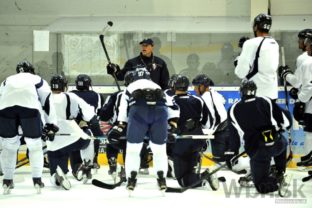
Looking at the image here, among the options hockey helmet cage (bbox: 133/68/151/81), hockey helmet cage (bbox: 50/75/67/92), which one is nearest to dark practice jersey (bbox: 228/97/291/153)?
hockey helmet cage (bbox: 133/68/151/81)

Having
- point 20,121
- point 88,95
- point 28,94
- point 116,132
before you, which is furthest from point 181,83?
point 88,95

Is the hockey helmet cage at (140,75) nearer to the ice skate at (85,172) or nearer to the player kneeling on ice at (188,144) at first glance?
the player kneeling on ice at (188,144)

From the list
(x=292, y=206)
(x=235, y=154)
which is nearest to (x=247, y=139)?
(x=235, y=154)

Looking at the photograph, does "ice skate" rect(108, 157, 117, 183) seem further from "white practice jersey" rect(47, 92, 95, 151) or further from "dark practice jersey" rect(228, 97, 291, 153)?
"dark practice jersey" rect(228, 97, 291, 153)

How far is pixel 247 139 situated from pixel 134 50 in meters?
4.74

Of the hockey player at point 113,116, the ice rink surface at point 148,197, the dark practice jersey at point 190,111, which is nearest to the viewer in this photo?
the ice rink surface at point 148,197

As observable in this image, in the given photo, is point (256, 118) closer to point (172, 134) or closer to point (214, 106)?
point (172, 134)

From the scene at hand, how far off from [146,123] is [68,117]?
1.69 metres

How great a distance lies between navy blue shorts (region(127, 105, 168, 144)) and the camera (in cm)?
763

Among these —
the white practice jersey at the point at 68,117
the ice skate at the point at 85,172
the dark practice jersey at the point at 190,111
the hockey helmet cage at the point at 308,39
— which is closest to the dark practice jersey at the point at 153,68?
the white practice jersey at the point at 68,117

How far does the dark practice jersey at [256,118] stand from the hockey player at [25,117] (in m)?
1.94

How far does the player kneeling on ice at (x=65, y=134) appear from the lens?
8797 millimetres

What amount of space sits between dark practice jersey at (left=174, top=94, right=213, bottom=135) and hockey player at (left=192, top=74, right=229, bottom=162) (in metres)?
0.74

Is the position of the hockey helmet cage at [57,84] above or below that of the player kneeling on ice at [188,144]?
above
